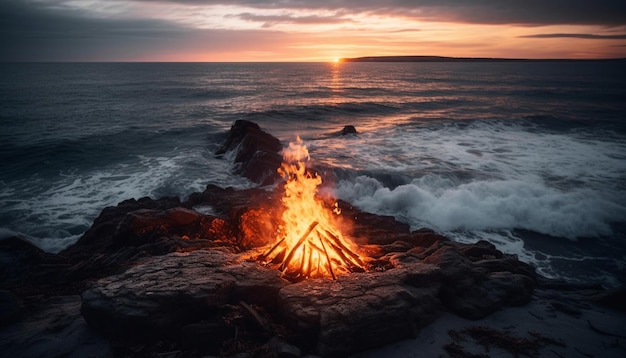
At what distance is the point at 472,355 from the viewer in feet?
20.6

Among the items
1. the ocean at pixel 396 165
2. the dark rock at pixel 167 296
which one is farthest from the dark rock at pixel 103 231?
the dark rock at pixel 167 296

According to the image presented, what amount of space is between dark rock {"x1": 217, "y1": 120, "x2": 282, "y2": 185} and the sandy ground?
1465 centimetres

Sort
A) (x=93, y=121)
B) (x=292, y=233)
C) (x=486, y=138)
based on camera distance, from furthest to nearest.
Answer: (x=93, y=121) → (x=486, y=138) → (x=292, y=233)

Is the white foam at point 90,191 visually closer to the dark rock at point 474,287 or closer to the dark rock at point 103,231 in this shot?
the dark rock at point 103,231

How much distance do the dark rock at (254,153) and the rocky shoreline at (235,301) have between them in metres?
10.5

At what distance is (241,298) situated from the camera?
7316 millimetres

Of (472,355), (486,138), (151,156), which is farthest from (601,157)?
(151,156)

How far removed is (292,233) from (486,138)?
2941 cm

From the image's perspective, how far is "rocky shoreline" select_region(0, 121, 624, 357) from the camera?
638 centimetres

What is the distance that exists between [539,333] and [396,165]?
1720 cm

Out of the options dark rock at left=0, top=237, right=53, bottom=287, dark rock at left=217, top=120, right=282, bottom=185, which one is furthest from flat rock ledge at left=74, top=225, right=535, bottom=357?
dark rock at left=217, top=120, right=282, bottom=185

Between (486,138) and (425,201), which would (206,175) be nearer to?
(425,201)

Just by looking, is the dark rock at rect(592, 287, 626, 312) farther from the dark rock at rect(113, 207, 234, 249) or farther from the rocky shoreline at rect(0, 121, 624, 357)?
the dark rock at rect(113, 207, 234, 249)

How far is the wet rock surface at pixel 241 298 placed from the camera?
6391 mm
